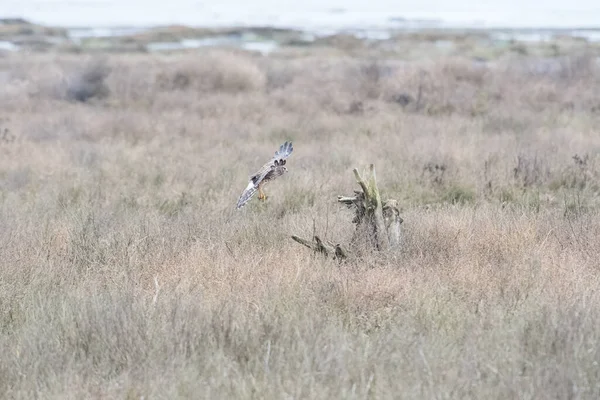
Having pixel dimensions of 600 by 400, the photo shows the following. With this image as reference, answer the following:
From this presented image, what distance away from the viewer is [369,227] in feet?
20.9

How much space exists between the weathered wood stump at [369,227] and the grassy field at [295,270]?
18 centimetres

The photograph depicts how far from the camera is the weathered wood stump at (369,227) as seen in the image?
6176 mm

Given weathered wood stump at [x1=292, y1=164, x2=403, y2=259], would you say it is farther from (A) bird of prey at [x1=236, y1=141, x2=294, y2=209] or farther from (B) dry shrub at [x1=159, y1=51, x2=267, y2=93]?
(B) dry shrub at [x1=159, y1=51, x2=267, y2=93]

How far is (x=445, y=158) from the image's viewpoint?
36.1ft

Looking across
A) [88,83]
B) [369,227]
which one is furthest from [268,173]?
[88,83]

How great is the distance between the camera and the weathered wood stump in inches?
243

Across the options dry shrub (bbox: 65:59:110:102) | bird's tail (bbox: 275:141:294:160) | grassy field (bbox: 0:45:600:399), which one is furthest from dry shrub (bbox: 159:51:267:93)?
bird's tail (bbox: 275:141:294:160)

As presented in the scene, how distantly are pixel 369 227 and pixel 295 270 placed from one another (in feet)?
2.91

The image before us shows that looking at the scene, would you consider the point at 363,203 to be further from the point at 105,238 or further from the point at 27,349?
the point at 27,349

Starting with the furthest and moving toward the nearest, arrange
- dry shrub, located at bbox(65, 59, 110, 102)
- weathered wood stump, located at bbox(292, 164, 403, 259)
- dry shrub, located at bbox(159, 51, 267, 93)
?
1. dry shrub, located at bbox(159, 51, 267, 93)
2. dry shrub, located at bbox(65, 59, 110, 102)
3. weathered wood stump, located at bbox(292, 164, 403, 259)

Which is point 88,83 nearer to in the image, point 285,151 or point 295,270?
point 285,151

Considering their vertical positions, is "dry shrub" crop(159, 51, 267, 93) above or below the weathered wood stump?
below

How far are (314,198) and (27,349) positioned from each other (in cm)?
509

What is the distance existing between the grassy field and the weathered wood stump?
0.58 feet
